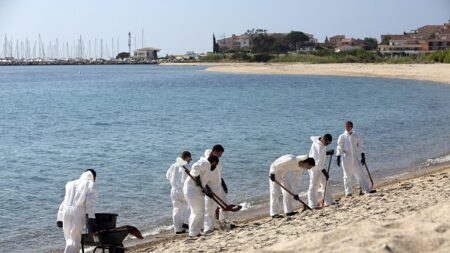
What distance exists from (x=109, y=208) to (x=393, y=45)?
520ft

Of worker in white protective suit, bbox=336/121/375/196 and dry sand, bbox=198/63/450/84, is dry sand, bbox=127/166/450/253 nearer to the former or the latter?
worker in white protective suit, bbox=336/121/375/196

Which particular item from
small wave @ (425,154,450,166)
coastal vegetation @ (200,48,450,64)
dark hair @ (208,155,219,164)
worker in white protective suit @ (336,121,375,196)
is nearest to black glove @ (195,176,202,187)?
dark hair @ (208,155,219,164)

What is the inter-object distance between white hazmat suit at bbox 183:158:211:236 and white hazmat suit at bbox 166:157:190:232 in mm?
311

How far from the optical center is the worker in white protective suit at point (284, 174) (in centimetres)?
1254

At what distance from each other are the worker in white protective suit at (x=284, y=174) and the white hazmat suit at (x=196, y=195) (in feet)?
4.85

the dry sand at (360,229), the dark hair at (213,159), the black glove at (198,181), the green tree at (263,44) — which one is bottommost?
the dry sand at (360,229)

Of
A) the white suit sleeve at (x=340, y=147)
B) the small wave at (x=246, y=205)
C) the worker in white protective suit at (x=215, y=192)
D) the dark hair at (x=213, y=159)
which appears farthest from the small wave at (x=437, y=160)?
the dark hair at (x=213, y=159)

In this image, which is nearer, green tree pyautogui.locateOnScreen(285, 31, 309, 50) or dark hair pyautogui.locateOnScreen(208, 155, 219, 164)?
dark hair pyautogui.locateOnScreen(208, 155, 219, 164)

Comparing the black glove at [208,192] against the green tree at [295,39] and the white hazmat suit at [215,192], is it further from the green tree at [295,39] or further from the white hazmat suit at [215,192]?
the green tree at [295,39]

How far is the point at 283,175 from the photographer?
12961 mm

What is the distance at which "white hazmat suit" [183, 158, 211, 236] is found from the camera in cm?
1167

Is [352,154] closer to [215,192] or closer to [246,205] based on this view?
[246,205]

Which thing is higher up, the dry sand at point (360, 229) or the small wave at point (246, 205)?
the dry sand at point (360, 229)

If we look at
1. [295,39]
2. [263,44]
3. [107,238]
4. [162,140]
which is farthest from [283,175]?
[295,39]
